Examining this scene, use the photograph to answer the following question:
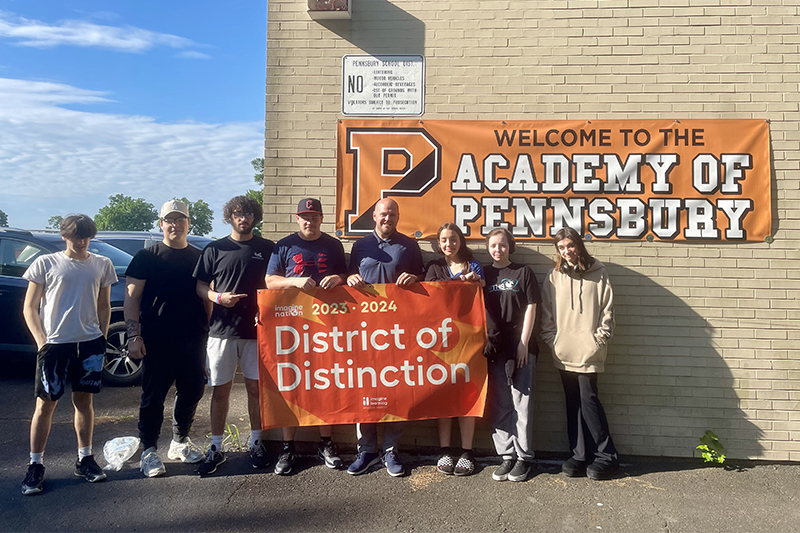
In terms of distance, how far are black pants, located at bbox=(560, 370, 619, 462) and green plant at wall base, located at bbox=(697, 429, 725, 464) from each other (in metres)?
0.82

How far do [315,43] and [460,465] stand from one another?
12.6 ft

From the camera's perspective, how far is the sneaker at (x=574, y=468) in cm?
402

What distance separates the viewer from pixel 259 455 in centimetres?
416

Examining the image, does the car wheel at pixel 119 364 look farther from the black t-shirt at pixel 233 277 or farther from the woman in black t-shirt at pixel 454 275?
the woman in black t-shirt at pixel 454 275

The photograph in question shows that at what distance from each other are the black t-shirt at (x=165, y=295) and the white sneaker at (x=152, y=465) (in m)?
0.92

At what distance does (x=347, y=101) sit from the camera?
466 cm

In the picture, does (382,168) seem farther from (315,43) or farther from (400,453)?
(400,453)

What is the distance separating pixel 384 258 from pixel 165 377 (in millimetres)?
1978

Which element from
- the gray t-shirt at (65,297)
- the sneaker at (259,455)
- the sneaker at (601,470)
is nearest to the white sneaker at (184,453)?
the sneaker at (259,455)

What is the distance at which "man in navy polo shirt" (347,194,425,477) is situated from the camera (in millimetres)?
4070

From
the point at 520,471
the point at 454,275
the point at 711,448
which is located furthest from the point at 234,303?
the point at 711,448

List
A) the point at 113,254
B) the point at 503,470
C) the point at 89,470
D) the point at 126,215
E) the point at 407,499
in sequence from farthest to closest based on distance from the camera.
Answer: the point at 126,215 → the point at 113,254 → the point at 503,470 → the point at 89,470 → the point at 407,499

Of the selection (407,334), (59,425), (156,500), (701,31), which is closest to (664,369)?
(407,334)

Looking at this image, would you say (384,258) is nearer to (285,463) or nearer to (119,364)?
(285,463)
